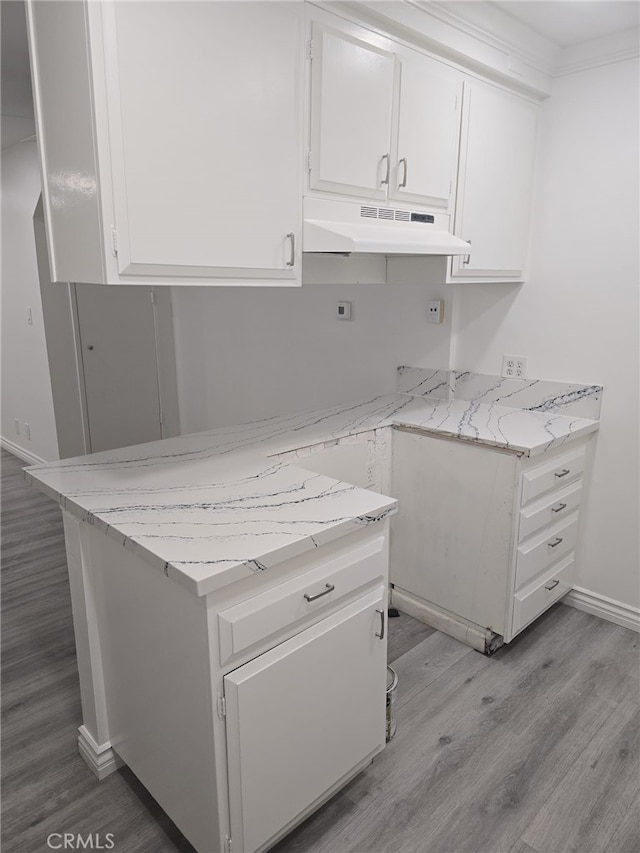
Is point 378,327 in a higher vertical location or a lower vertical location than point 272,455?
higher

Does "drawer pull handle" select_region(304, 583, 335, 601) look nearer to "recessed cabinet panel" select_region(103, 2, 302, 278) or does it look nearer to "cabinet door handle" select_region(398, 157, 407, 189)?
"recessed cabinet panel" select_region(103, 2, 302, 278)

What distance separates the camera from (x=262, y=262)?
68.9 inches

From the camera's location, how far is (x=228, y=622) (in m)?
1.31

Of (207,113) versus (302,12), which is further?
(302,12)

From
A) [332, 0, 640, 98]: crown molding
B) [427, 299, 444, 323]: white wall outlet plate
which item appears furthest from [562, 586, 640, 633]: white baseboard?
[332, 0, 640, 98]: crown molding

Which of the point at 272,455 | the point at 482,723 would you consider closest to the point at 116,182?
the point at 272,455

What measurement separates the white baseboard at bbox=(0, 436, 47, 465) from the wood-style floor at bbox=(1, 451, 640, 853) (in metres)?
2.30

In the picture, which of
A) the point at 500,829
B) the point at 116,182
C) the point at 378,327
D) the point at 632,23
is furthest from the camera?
the point at 378,327

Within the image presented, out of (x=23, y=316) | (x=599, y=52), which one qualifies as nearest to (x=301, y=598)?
(x=599, y=52)

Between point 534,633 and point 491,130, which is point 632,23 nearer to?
point 491,130

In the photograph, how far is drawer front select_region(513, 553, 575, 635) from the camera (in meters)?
2.39

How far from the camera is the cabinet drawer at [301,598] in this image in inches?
52.3

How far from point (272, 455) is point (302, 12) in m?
1.34

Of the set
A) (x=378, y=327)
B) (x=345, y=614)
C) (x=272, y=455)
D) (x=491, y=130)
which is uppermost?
(x=491, y=130)
